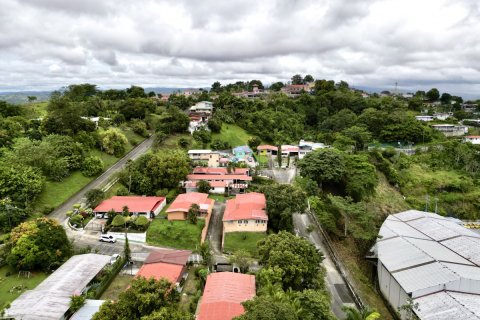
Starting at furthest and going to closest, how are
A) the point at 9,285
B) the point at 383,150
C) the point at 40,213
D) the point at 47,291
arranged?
1. the point at 383,150
2. the point at 40,213
3. the point at 9,285
4. the point at 47,291

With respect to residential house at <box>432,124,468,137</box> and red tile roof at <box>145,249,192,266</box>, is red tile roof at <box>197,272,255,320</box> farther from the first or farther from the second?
residential house at <box>432,124,468,137</box>

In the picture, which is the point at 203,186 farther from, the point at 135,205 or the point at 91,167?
the point at 91,167

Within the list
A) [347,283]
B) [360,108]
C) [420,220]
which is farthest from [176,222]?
[360,108]

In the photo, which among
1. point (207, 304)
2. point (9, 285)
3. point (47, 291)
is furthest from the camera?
→ point (9, 285)

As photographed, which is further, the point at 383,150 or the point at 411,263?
the point at 383,150

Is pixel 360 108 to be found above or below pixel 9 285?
above

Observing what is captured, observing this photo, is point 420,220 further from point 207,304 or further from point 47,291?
point 47,291
